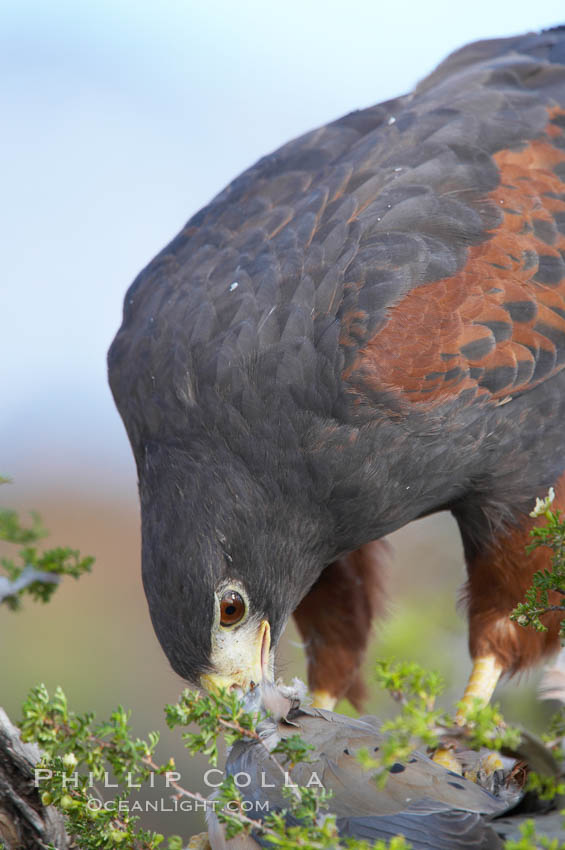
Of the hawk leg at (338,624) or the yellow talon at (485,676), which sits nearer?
the yellow talon at (485,676)

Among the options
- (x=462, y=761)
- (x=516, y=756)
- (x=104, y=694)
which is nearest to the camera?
(x=516, y=756)

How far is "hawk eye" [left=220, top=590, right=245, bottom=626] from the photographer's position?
11.1 ft

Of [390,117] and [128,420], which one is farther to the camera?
[390,117]

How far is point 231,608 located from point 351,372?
95cm

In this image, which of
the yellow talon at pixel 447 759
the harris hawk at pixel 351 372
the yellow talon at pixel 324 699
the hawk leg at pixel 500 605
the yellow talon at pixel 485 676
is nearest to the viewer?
the yellow talon at pixel 447 759

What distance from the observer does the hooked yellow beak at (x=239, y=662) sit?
134 inches

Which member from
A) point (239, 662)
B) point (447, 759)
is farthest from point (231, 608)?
point (447, 759)

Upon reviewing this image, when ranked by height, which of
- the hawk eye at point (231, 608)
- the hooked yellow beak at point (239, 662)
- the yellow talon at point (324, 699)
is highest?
the hawk eye at point (231, 608)

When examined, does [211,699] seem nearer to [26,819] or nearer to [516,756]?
[516,756]

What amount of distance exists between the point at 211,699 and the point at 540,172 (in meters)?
2.85

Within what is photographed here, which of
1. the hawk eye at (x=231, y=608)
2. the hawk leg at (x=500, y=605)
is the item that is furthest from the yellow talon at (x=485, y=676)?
the hawk eye at (x=231, y=608)

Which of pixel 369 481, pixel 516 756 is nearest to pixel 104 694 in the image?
pixel 369 481

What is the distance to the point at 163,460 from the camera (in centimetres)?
358

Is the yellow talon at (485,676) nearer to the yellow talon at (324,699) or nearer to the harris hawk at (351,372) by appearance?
the harris hawk at (351,372)
